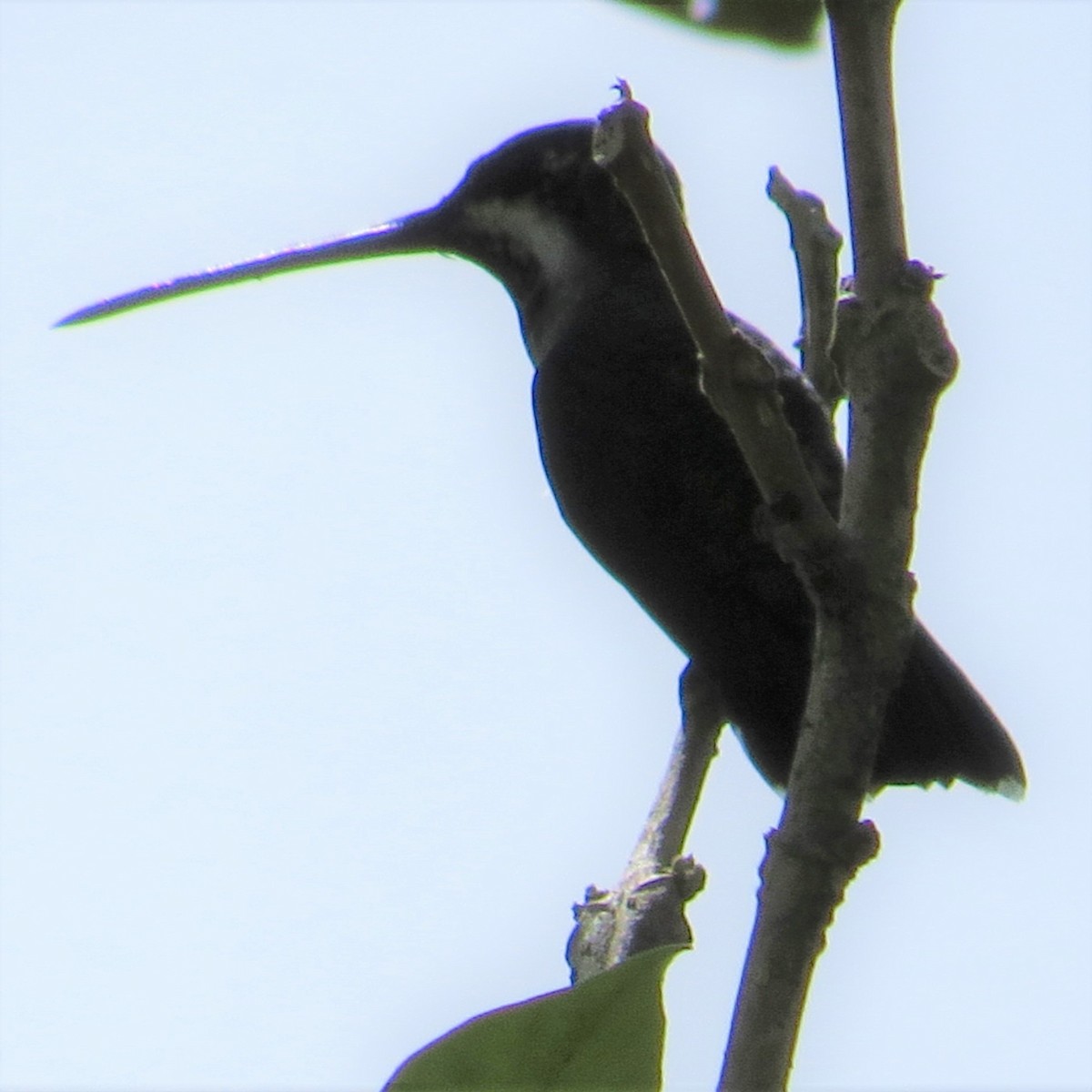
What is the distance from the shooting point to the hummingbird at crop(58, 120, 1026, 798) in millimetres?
2289

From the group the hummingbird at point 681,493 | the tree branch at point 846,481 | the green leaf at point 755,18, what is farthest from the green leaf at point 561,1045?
the hummingbird at point 681,493

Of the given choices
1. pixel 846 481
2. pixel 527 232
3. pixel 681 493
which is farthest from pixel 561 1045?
pixel 527 232

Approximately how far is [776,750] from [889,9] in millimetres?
1408

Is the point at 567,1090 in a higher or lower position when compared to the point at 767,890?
lower

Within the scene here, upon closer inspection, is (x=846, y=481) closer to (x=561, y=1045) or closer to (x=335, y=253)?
(x=561, y=1045)

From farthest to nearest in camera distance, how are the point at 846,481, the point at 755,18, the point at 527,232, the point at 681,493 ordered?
the point at 527,232
the point at 681,493
the point at 846,481
the point at 755,18

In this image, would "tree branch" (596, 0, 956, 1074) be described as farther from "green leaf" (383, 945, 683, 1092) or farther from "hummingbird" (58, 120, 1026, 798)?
"hummingbird" (58, 120, 1026, 798)

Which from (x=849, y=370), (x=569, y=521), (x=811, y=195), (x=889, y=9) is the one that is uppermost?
(x=811, y=195)

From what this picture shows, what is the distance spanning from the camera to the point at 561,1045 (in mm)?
916

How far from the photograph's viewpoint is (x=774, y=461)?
1.35m

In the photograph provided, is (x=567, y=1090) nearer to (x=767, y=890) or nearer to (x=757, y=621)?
(x=767, y=890)

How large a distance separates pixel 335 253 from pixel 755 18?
6.78 ft

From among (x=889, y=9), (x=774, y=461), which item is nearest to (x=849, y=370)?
(x=774, y=461)

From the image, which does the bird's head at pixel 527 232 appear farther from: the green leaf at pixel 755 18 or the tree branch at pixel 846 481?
the green leaf at pixel 755 18
